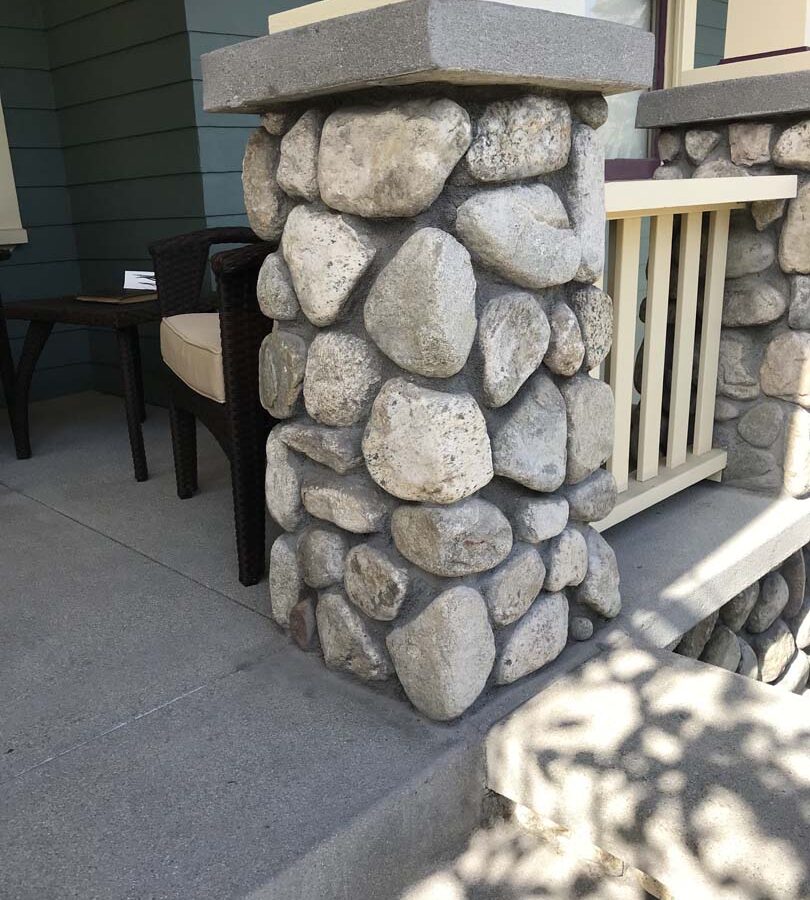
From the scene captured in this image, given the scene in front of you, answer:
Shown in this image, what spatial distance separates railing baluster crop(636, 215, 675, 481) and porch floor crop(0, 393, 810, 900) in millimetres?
184

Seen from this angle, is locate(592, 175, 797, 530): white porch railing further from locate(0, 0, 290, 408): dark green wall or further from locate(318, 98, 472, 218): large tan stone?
locate(0, 0, 290, 408): dark green wall

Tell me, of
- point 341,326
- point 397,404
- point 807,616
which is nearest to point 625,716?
point 397,404

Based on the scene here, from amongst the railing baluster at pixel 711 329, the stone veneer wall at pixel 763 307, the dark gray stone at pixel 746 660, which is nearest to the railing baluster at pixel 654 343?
the railing baluster at pixel 711 329

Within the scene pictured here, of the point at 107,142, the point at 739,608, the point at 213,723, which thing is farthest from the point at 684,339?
the point at 107,142

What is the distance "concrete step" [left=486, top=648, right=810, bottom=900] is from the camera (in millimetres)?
1253

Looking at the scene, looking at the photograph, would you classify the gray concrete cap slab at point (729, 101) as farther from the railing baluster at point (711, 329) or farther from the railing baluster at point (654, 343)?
the railing baluster at point (654, 343)

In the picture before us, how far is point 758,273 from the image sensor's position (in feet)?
7.99

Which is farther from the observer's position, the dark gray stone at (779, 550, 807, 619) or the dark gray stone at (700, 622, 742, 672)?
the dark gray stone at (779, 550, 807, 619)

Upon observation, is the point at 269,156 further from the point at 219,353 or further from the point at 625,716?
the point at 625,716

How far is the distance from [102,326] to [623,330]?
170cm

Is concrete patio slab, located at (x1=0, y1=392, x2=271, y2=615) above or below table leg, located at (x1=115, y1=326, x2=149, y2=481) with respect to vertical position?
below

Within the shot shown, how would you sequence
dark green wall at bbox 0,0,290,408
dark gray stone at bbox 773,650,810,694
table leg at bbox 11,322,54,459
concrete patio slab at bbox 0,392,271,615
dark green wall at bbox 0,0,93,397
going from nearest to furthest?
1. concrete patio slab at bbox 0,392,271,615
2. dark gray stone at bbox 773,650,810,694
3. table leg at bbox 11,322,54,459
4. dark green wall at bbox 0,0,290,408
5. dark green wall at bbox 0,0,93,397

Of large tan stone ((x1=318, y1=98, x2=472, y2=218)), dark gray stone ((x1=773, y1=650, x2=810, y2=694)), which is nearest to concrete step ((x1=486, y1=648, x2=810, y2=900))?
large tan stone ((x1=318, y1=98, x2=472, y2=218))

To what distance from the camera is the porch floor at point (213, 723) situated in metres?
1.27
